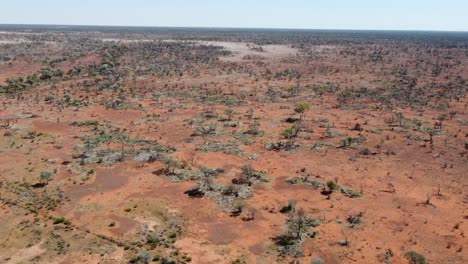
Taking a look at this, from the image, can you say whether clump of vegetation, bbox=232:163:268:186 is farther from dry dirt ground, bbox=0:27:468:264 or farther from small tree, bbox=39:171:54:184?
small tree, bbox=39:171:54:184

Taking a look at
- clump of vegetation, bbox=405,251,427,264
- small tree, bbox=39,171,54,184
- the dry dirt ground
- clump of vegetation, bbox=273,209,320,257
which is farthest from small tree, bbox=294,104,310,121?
small tree, bbox=39,171,54,184

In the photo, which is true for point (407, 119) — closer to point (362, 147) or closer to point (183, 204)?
point (362, 147)

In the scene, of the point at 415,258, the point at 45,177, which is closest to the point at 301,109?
the point at 415,258

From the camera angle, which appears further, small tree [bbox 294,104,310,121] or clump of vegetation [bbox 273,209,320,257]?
small tree [bbox 294,104,310,121]

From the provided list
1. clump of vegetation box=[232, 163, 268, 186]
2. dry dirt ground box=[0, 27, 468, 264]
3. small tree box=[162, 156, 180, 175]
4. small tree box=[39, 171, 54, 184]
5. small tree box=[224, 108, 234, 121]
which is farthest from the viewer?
small tree box=[224, 108, 234, 121]

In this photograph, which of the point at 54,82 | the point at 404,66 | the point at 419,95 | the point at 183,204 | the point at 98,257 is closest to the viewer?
the point at 98,257

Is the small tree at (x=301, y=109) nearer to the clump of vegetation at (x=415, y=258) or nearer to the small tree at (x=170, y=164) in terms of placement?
the small tree at (x=170, y=164)

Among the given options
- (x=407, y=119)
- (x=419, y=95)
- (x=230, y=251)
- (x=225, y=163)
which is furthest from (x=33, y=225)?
(x=419, y=95)

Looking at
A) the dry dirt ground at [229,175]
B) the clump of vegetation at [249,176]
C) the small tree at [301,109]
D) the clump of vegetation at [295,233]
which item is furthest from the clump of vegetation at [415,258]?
the small tree at [301,109]

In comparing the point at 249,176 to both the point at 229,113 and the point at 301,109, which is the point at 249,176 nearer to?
the point at 229,113
